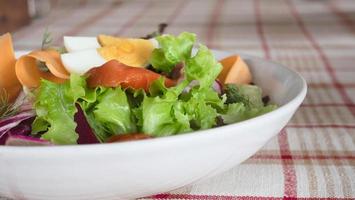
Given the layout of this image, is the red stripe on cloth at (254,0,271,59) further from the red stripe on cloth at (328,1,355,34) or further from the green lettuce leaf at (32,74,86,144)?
the green lettuce leaf at (32,74,86,144)

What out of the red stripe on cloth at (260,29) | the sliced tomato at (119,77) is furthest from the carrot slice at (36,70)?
the red stripe on cloth at (260,29)

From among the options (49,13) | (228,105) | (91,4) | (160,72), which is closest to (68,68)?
(160,72)

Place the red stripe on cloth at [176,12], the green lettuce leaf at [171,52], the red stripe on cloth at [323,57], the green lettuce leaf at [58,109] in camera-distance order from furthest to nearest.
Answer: the red stripe on cloth at [176,12] → the red stripe on cloth at [323,57] → the green lettuce leaf at [171,52] → the green lettuce leaf at [58,109]

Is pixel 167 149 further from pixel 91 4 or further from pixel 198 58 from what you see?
pixel 91 4

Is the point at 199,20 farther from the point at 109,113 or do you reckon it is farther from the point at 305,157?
the point at 109,113

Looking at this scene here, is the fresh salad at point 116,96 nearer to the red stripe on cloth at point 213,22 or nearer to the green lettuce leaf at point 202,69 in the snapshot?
the green lettuce leaf at point 202,69

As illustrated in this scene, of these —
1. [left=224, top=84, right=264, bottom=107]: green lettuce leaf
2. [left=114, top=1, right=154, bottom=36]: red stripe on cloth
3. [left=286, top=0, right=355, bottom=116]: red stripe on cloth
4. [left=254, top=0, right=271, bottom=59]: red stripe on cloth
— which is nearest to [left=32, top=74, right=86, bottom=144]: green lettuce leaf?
[left=224, top=84, right=264, bottom=107]: green lettuce leaf

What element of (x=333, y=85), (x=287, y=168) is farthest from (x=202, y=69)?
(x=333, y=85)
